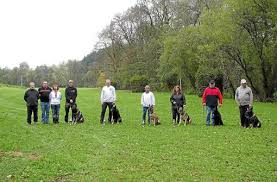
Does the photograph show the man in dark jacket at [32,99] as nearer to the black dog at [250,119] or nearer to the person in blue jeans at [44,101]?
the person in blue jeans at [44,101]

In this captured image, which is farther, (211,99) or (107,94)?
(107,94)

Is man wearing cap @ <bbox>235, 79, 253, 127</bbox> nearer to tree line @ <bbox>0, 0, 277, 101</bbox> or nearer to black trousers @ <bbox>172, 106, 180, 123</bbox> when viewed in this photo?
black trousers @ <bbox>172, 106, 180, 123</bbox>

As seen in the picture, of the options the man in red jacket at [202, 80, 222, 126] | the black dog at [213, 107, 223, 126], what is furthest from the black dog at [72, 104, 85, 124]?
the black dog at [213, 107, 223, 126]

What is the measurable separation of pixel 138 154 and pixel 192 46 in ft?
129

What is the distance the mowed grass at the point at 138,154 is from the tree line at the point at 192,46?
66.0 ft

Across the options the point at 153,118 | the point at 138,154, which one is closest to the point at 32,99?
the point at 153,118

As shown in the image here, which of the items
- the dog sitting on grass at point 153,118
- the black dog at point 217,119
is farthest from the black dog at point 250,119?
the dog sitting on grass at point 153,118

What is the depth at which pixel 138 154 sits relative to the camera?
1161 cm

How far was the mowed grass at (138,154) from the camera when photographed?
9148mm

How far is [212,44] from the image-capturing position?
129ft

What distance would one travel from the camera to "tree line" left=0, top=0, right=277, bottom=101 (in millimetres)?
36250

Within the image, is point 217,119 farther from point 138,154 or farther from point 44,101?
point 138,154

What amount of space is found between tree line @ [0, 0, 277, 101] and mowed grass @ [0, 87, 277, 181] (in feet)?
66.0

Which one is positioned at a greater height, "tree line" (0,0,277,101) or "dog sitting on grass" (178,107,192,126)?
"tree line" (0,0,277,101)
